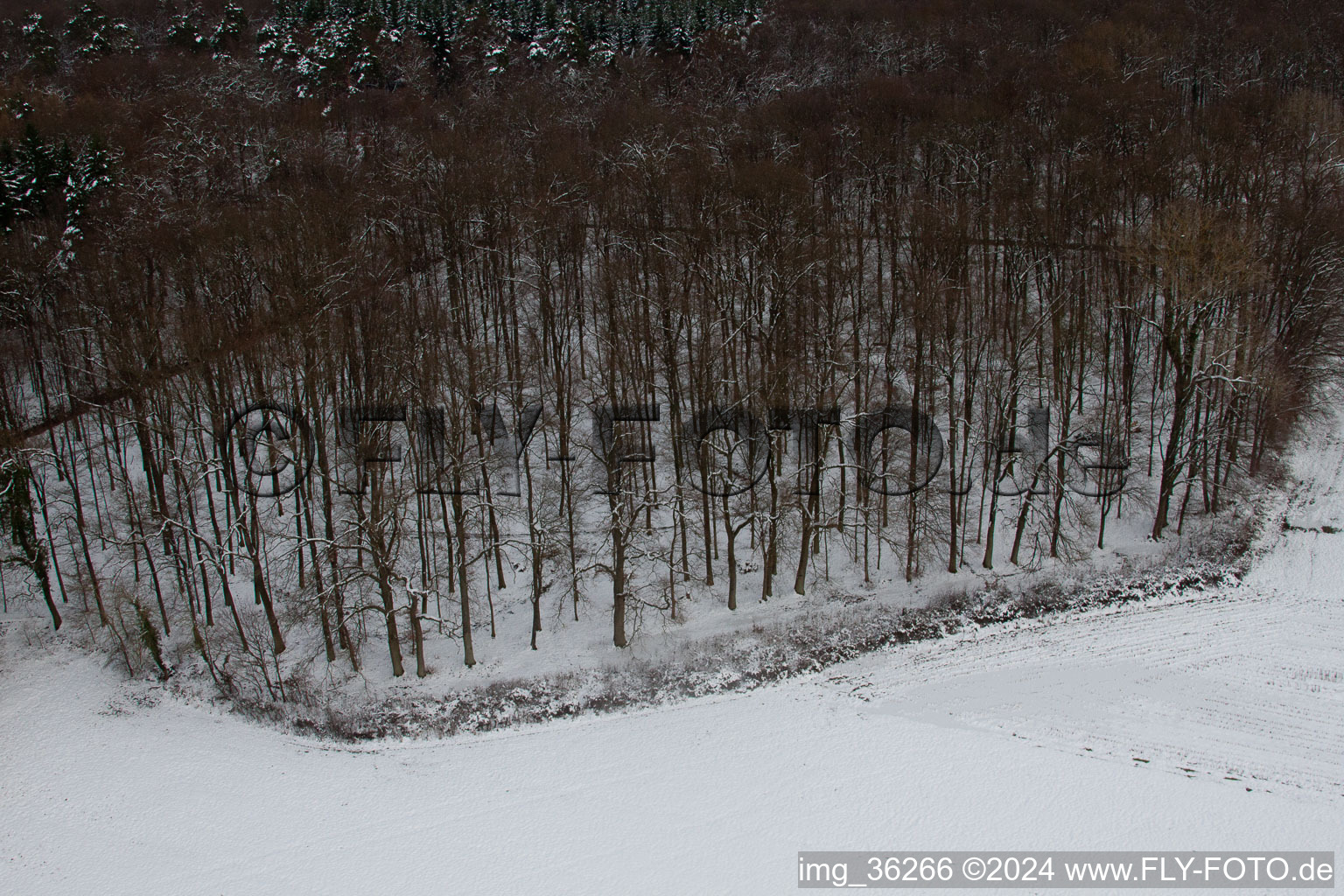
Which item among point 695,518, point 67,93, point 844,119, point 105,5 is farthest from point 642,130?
point 105,5

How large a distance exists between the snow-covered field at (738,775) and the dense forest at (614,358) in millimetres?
3324

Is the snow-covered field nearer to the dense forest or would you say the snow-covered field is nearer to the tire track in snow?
the tire track in snow

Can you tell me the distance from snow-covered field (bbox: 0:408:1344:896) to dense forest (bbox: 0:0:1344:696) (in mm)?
3324

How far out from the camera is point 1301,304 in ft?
101

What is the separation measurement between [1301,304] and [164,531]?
3734cm

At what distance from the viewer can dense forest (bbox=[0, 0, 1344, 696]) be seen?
26.2 metres

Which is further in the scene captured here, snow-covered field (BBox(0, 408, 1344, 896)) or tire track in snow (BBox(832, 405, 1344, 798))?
tire track in snow (BBox(832, 405, 1344, 798))

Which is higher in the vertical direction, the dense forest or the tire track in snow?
the dense forest

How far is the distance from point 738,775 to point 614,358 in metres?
13.7

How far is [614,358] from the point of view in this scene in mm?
29359

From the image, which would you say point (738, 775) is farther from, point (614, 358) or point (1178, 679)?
point (614, 358)

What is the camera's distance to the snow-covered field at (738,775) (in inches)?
786

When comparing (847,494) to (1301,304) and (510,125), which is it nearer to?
(1301,304)

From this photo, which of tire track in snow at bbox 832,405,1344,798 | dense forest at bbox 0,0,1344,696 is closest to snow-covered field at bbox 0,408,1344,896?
tire track in snow at bbox 832,405,1344,798
